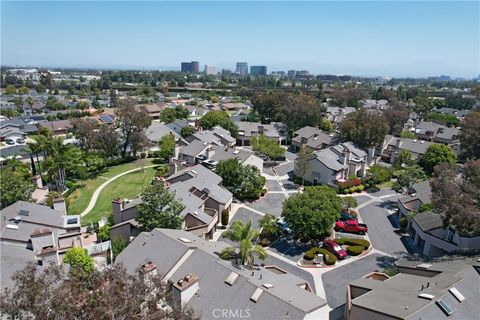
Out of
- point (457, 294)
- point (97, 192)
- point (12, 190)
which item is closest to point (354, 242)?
point (457, 294)

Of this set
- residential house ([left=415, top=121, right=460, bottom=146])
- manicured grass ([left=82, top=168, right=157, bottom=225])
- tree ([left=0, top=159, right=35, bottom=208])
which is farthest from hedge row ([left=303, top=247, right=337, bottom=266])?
residential house ([left=415, top=121, right=460, bottom=146])

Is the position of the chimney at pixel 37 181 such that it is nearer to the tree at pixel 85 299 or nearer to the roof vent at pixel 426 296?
the tree at pixel 85 299

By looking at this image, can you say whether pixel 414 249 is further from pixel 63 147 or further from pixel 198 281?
pixel 63 147

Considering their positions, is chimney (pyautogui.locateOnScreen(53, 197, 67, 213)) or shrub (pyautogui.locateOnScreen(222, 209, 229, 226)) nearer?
chimney (pyautogui.locateOnScreen(53, 197, 67, 213))

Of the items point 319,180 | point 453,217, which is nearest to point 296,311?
point 453,217

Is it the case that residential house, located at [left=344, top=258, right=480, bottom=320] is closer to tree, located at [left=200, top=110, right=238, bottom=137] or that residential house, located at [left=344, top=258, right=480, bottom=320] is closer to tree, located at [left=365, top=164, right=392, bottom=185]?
tree, located at [left=365, top=164, right=392, bottom=185]

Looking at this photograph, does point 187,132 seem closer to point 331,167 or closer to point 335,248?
point 331,167
